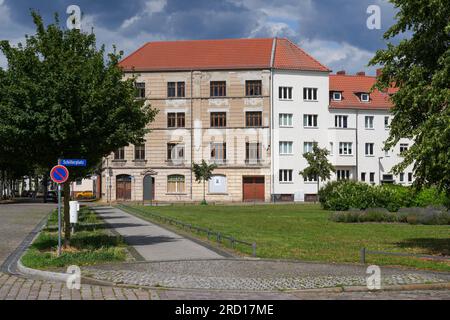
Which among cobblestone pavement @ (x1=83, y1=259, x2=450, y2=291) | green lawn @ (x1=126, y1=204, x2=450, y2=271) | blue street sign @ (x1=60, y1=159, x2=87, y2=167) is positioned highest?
blue street sign @ (x1=60, y1=159, x2=87, y2=167)

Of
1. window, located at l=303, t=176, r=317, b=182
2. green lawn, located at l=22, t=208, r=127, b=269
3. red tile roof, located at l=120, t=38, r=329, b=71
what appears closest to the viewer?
green lawn, located at l=22, t=208, r=127, b=269

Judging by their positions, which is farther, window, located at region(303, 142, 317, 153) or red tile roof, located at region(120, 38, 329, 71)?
window, located at region(303, 142, 317, 153)

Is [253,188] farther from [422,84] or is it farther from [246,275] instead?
[246,275]

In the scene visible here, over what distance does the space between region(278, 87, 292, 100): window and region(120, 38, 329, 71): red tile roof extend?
232 cm

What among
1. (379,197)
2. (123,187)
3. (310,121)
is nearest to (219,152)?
(310,121)

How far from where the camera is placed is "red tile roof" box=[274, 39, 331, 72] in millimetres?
72500

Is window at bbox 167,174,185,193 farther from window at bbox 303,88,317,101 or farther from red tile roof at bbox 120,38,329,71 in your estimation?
window at bbox 303,88,317,101

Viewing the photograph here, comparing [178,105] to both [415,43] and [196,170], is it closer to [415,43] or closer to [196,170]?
[196,170]

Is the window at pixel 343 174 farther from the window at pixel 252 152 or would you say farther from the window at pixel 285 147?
the window at pixel 252 152

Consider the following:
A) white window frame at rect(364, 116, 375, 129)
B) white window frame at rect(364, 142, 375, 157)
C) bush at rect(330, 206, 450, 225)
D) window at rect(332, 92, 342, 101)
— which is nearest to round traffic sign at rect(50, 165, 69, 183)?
bush at rect(330, 206, 450, 225)

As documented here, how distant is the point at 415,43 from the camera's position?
1811 centimetres

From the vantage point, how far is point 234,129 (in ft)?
236

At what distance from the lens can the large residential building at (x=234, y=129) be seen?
71.8m

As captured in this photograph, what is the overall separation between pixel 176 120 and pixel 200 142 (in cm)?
365
